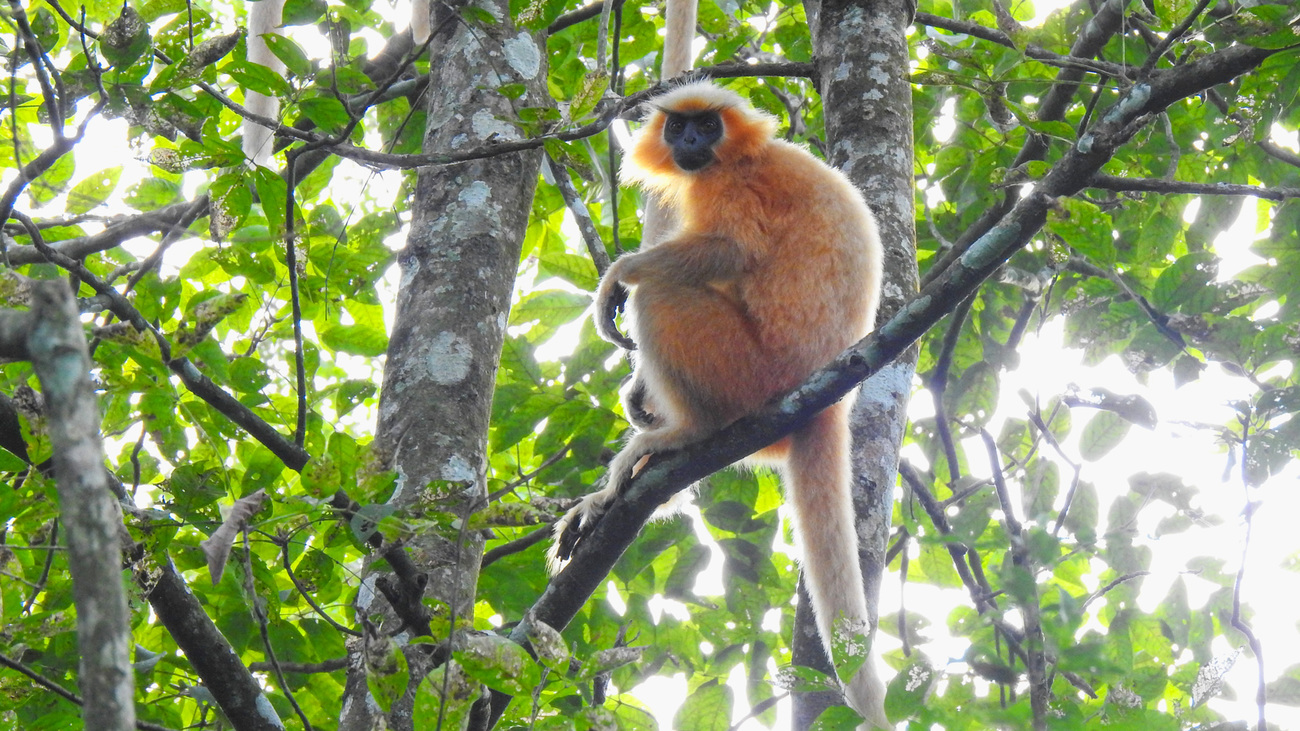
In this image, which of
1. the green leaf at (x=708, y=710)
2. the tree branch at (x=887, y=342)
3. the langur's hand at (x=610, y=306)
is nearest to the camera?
the tree branch at (x=887, y=342)

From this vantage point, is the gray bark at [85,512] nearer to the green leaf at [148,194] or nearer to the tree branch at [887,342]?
the tree branch at [887,342]

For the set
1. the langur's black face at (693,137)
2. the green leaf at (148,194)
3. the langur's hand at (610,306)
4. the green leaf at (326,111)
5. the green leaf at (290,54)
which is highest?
the langur's black face at (693,137)

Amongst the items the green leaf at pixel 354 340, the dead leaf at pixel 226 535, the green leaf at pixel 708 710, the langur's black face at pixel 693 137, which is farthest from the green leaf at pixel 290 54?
the green leaf at pixel 708 710

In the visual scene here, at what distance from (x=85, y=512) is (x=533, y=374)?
258 centimetres

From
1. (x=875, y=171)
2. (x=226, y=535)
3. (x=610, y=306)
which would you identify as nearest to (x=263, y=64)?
(x=610, y=306)

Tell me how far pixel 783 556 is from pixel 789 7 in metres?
2.48

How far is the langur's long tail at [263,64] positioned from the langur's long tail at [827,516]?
5.67 ft

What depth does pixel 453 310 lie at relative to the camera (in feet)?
7.98

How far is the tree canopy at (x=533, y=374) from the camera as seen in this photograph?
169 cm

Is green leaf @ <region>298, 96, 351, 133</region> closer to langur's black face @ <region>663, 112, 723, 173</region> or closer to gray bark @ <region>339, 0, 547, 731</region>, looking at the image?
gray bark @ <region>339, 0, 547, 731</region>

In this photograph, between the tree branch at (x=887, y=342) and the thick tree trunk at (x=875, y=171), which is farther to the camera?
the thick tree trunk at (x=875, y=171)

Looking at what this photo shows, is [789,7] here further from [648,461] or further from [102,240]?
[102,240]

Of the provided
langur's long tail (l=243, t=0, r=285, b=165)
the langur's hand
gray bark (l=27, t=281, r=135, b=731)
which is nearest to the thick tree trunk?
the langur's hand

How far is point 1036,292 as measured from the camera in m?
3.60
